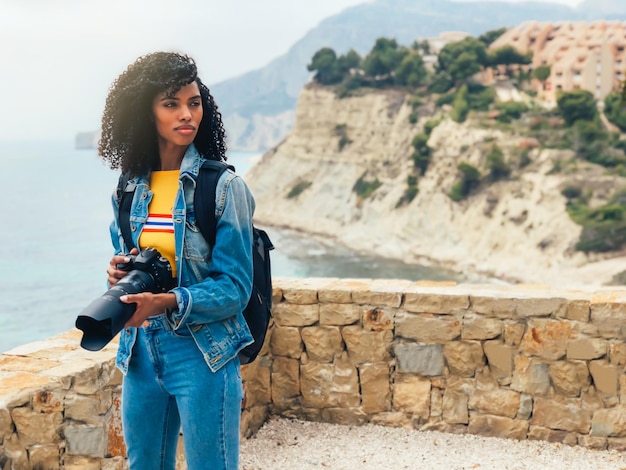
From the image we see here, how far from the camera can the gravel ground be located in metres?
3.82

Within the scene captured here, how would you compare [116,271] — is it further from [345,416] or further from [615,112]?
[615,112]

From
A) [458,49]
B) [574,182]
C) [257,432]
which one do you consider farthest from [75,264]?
[257,432]

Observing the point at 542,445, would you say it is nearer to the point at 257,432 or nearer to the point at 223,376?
the point at 257,432

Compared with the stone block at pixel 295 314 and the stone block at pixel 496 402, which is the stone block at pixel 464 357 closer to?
the stone block at pixel 496 402

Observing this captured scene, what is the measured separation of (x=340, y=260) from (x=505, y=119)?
10.9 m

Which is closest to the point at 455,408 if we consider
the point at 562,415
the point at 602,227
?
the point at 562,415

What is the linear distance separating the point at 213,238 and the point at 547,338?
250 centimetres

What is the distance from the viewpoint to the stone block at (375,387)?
4223 mm

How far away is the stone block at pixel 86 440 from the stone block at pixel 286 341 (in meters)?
1.43

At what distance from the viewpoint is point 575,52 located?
4800 centimetres

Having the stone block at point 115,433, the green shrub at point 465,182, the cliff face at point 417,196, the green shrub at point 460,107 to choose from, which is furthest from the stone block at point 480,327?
the green shrub at point 460,107

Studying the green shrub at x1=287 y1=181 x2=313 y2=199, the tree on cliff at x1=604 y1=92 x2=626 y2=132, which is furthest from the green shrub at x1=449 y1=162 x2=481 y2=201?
the green shrub at x1=287 y1=181 x2=313 y2=199

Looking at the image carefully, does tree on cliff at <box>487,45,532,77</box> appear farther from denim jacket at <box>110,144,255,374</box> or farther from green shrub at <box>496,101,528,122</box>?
denim jacket at <box>110,144,255,374</box>

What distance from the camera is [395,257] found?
38.6m
